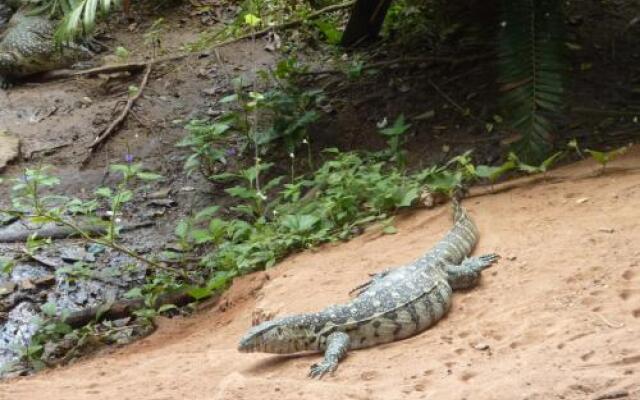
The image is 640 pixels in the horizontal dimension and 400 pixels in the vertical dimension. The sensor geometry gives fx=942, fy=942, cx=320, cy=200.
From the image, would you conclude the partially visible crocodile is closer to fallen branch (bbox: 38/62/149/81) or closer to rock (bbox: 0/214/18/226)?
fallen branch (bbox: 38/62/149/81)

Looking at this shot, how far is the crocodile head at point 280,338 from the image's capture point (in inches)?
193

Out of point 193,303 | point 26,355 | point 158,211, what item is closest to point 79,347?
point 26,355

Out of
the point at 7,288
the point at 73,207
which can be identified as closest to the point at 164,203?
the point at 73,207

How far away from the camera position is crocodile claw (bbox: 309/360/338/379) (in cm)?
461

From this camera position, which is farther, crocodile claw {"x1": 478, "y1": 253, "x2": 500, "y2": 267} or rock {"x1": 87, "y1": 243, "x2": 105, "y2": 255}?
rock {"x1": 87, "y1": 243, "x2": 105, "y2": 255}

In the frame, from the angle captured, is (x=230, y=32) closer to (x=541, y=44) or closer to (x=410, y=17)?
(x=410, y=17)

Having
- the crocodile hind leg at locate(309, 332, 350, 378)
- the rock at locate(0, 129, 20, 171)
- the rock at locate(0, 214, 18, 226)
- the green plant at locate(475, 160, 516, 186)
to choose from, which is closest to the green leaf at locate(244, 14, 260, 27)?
the rock at locate(0, 129, 20, 171)

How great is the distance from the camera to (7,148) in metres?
9.95

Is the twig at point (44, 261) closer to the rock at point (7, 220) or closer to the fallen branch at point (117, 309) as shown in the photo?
the rock at point (7, 220)

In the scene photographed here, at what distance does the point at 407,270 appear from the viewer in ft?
17.4

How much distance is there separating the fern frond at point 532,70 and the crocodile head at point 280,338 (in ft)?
8.66

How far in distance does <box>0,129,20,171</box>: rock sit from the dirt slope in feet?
12.9

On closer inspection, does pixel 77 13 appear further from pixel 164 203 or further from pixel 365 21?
pixel 365 21

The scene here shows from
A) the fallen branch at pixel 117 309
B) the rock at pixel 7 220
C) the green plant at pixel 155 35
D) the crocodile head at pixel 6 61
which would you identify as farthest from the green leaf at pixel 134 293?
the crocodile head at pixel 6 61
